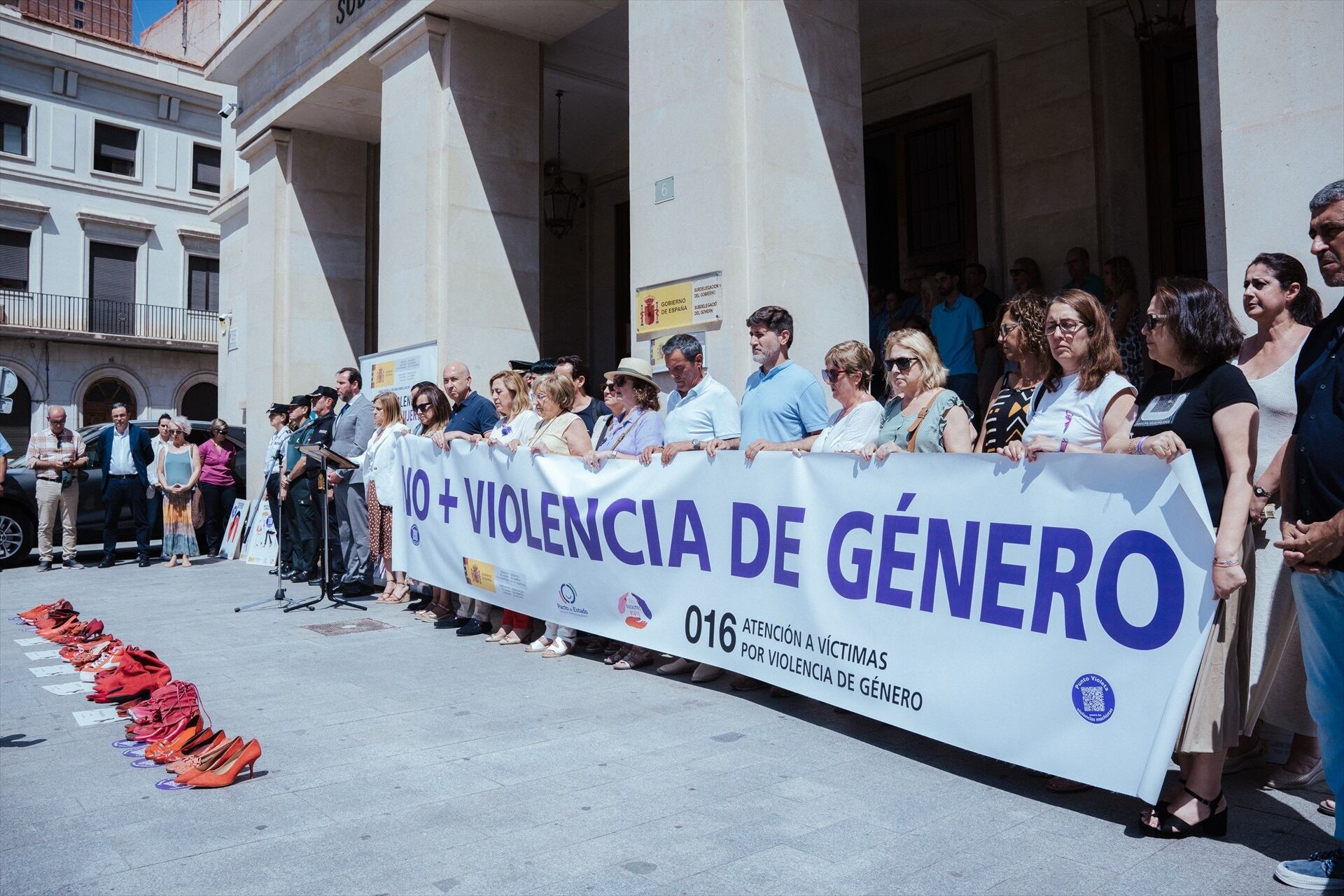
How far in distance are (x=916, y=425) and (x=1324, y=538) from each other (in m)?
2.02

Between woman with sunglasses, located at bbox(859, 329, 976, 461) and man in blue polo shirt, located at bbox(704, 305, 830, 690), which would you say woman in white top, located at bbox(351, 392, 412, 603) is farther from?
woman with sunglasses, located at bbox(859, 329, 976, 461)

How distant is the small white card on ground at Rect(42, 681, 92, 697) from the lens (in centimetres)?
565

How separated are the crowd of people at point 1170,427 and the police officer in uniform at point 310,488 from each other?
2.08m

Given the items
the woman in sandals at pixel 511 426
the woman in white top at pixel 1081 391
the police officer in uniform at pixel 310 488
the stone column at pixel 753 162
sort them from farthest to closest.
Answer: the police officer in uniform at pixel 310 488 < the stone column at pixel 753 162 < the woman in sandals at pixel 511 426 < the woman in white top at pixel 1081 391

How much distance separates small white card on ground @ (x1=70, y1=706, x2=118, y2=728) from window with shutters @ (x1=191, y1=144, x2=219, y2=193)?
35.4m

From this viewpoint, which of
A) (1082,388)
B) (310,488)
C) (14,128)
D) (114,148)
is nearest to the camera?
(1082,388)

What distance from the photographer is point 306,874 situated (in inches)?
120

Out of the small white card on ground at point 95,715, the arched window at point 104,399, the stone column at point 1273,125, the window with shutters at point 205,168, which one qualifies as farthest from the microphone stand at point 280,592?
the window with shutters at point 205,168

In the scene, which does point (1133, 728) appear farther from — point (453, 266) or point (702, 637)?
point (453, 266)

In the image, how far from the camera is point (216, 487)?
45.6 feet

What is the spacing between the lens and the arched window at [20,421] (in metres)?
30.8

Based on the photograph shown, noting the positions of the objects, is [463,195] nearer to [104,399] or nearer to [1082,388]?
[1082,388]

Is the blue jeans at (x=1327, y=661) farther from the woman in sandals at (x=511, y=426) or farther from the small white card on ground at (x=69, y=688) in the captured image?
the small white card on ground at (x=69, y=688)

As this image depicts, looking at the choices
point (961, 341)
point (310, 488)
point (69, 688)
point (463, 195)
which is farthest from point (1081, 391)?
point (463, 195)
